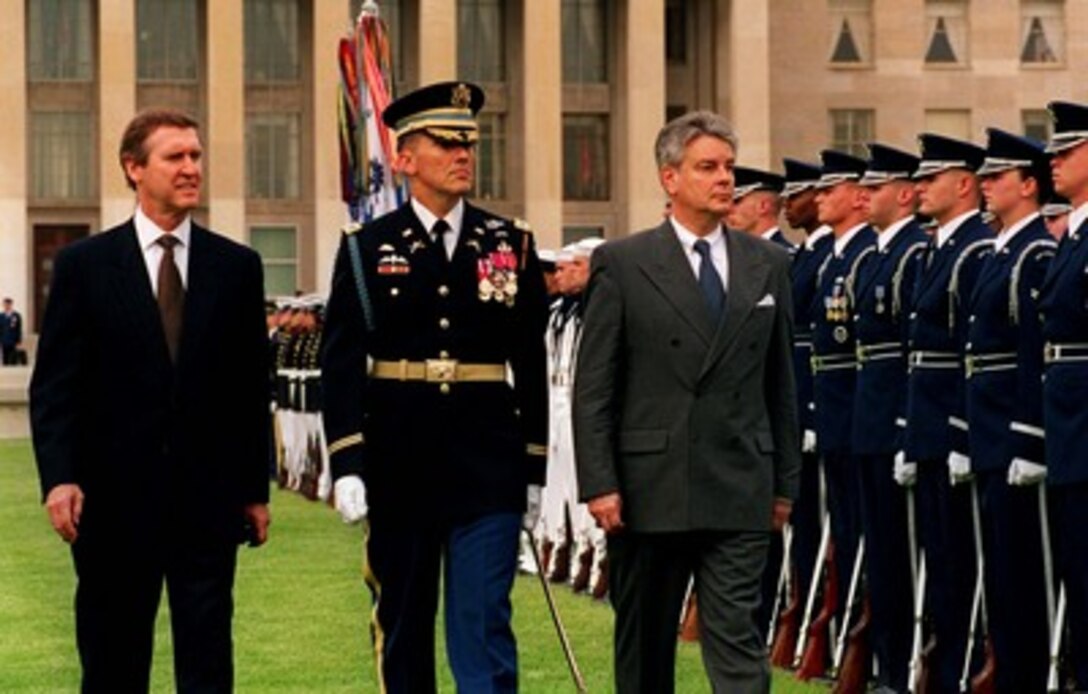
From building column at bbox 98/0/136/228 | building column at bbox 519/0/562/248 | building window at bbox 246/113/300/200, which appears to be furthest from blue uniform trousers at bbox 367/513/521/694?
building window at bbox 246/113/300/200

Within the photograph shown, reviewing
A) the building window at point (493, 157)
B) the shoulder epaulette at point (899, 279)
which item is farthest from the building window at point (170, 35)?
the shoulder epaulette at point (899, 279)

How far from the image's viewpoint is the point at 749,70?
75.8 m

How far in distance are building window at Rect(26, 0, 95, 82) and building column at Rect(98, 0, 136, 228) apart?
8.43ft

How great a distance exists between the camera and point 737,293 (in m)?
9.23

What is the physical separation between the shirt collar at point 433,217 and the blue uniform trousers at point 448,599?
3.25 feet

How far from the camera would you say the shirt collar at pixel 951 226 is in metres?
11.7

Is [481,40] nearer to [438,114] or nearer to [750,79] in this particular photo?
[750,79]

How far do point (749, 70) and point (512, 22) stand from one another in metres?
6.82

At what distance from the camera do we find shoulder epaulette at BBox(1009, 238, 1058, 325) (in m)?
10.8

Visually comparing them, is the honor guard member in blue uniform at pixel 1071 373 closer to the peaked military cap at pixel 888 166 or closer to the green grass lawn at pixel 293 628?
the peaked military cap at pixel 888 166

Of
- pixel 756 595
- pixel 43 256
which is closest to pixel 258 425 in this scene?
pixel 756 595

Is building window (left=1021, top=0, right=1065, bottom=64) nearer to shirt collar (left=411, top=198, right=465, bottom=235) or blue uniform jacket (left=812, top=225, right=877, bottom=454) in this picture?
blue uniform jacket (left=812, top=225, right=877, bottom=454)

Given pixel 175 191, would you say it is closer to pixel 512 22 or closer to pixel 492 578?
pixel 492 578

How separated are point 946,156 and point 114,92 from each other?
2420 inches
